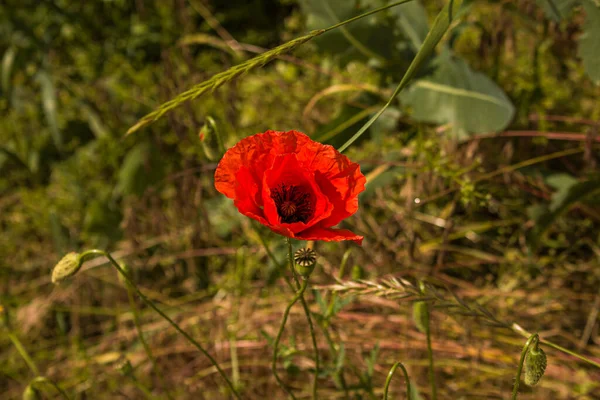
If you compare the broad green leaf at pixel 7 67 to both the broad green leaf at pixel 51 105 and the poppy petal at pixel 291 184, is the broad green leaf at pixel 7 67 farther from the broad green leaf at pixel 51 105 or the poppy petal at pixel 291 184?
the poppy petal at pixel 291 184

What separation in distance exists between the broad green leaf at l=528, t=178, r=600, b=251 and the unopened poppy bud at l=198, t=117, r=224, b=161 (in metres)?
0.91

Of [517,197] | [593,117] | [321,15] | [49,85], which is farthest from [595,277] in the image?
[49,85]

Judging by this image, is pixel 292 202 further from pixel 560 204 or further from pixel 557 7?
pixel 557 7

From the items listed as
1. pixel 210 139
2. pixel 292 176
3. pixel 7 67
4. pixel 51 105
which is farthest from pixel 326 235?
pixel 7 67

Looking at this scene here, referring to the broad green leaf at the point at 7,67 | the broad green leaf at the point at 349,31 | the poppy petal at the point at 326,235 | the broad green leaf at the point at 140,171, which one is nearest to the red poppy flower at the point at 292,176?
the poppy petal at the point at 326,235

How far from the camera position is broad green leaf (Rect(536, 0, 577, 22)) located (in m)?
1.64

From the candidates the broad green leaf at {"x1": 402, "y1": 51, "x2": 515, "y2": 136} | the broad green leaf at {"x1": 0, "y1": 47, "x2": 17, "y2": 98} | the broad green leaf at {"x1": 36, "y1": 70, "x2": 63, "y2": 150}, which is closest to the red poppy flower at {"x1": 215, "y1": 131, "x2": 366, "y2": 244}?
the broad green leaf at {"x1": 402, "y1": 51, "x2": 515, "y2": 136}

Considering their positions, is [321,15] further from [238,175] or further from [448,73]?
[238,175]

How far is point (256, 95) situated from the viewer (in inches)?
104

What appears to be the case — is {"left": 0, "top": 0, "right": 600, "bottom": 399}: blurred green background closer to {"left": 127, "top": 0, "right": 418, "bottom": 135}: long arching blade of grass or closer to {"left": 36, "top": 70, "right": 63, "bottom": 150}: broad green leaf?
{"left": 36, "top": 70, "right": 63, "bottom": 150}: broad green leaf

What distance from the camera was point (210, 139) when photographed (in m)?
1.19

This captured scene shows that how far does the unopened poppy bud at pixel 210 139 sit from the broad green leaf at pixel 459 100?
81 centimetres

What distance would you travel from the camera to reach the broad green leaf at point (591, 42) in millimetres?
1538

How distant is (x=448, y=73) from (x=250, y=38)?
4.52 ft
